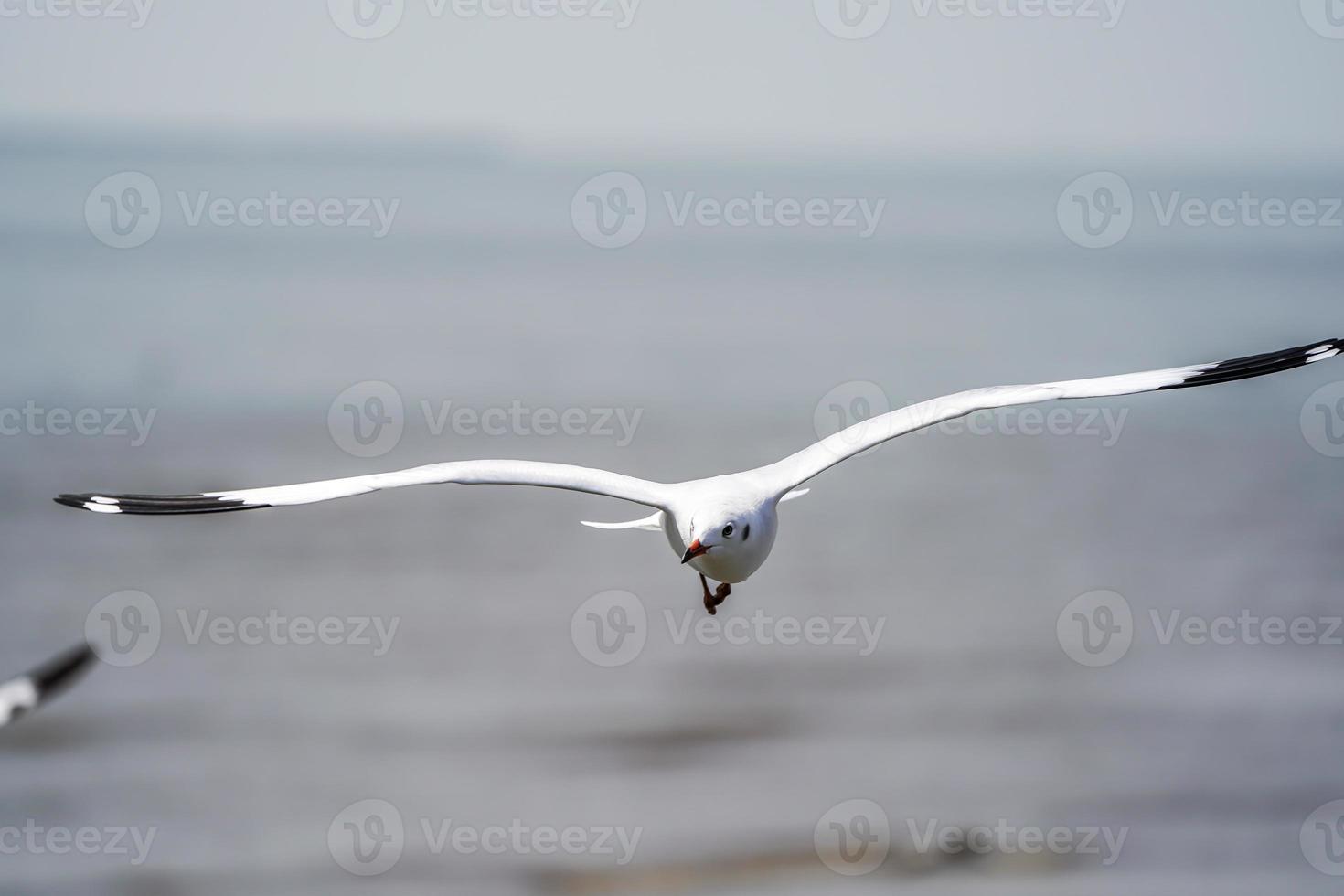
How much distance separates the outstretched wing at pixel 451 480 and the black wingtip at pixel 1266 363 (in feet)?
6.34

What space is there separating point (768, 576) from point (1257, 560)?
2.89 meters

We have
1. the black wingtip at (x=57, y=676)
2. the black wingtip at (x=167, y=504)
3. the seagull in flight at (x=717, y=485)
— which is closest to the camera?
the black wingtip at (x=57, y=676)

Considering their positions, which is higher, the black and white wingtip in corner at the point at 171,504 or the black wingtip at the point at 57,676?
the black and white wingtip in corner at the point at 171,504

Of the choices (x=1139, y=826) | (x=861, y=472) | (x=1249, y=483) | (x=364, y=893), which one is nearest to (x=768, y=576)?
(x=861, y=472)

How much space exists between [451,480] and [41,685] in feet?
4.75

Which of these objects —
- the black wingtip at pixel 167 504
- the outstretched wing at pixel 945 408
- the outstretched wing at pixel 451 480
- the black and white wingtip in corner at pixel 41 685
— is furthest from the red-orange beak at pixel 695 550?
the black and white wingtip in corner at pixel 41 685

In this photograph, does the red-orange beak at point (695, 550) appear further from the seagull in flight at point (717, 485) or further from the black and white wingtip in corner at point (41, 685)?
the black and white wingtip in corner at point (41, 685)

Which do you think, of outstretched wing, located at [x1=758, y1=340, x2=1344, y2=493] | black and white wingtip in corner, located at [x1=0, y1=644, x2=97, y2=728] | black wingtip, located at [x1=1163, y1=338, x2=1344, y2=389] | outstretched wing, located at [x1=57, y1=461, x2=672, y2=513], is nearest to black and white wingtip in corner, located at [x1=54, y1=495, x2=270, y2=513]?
outstretched wing, located at [x1=57, y1=461, x2=672, y2=513]

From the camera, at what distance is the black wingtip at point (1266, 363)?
4.68 meters

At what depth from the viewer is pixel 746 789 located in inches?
226

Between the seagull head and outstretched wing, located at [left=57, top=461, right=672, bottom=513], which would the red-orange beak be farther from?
outstretched wing, located at [left=57, top=461, right=672, bottom=513]

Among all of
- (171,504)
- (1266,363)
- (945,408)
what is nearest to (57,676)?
(171,504)

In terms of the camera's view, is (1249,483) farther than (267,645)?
Yes

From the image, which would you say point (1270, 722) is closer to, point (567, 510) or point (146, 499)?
point (567, 510)
